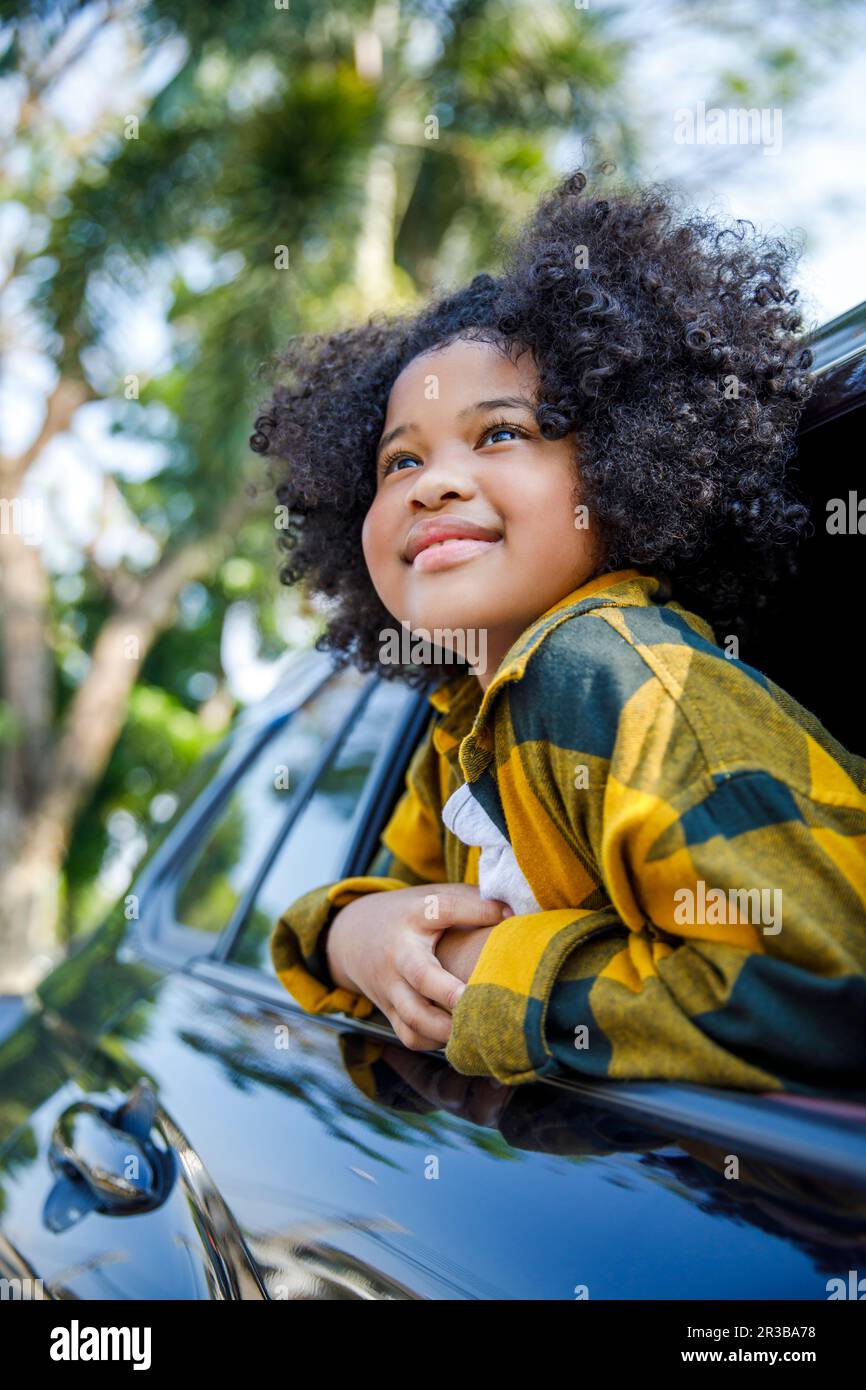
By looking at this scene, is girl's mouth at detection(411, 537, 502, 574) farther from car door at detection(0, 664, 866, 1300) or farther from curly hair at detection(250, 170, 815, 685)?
car door at detection(0, 664, 866, 1300)

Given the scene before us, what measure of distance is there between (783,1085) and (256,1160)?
0.79m

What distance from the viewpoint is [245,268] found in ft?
33.5

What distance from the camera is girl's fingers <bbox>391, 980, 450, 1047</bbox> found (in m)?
1.51

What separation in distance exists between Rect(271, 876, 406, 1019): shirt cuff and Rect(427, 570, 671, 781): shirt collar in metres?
0.25

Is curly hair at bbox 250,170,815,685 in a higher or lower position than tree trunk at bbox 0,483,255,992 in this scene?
lower

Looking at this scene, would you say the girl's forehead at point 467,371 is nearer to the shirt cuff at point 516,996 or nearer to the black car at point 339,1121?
the black car at point 339,1121

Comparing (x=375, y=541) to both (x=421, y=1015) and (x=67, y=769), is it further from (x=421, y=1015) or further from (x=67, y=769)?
(x=67, y=769)

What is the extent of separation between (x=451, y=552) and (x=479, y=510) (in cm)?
7

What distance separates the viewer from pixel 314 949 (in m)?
1.85

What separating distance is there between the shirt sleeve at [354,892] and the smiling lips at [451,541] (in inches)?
16.2

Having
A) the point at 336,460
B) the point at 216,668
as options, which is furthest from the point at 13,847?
the point at 336,460

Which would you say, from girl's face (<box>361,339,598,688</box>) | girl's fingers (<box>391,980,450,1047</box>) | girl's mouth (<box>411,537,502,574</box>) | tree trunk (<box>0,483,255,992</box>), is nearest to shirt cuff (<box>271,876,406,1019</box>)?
girl's fingers (<box>391,980,450,1047</box>)

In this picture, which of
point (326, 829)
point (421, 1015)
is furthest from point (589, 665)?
point (326, 829)
